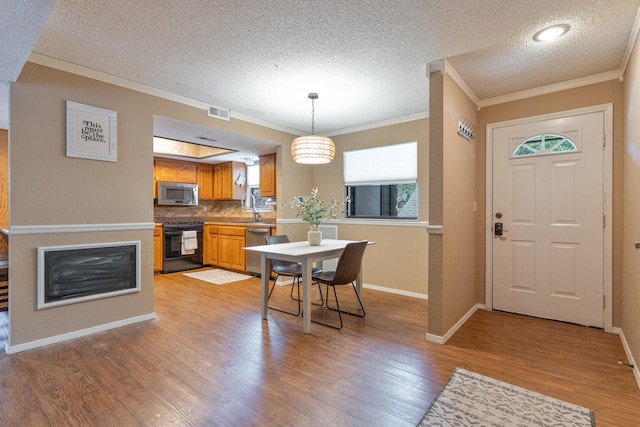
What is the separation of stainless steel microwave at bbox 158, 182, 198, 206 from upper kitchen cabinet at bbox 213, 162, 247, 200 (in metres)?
0.45

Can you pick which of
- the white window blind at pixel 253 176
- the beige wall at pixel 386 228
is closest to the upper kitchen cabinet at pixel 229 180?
the white window blind at pixel 253 176

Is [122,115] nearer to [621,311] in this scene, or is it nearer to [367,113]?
[367,113]

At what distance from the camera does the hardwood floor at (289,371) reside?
1722 mm

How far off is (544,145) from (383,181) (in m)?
1.86

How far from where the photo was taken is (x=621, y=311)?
2824 mm

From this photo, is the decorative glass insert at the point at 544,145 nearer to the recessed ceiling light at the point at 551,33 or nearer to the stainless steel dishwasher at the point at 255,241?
the recessed ceiling light at the point at 551,33

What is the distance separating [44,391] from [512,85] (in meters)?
4.51

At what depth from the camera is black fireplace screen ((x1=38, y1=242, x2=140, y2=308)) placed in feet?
8.48

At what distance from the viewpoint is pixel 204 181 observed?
6590 mm

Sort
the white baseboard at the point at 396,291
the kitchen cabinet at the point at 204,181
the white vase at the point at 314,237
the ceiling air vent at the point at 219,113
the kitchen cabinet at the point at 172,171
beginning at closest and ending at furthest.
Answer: the white vase at the point at 314,237
the ceiling air vent at the point at 219,113
the white baseboard at the point at 396,291
the kitchen cabinet at the point at 172,171
the kitchen cabinet at the point at 204,181

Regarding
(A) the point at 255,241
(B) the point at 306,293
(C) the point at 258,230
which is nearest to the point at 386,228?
(B) the point at 306,293

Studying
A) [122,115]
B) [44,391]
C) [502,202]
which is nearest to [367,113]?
[502,202]

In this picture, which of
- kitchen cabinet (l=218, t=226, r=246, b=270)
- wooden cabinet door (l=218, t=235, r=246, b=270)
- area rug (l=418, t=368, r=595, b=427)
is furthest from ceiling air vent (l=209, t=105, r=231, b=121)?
area rug (l=418, t=368, r=595, b=427)

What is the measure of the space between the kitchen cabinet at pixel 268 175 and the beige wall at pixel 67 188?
2.08m
